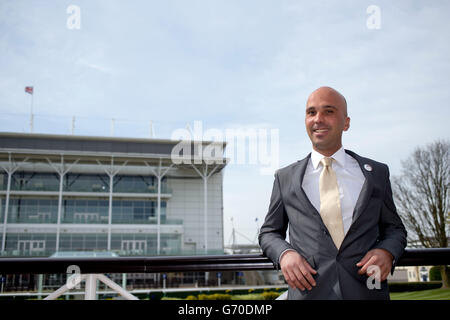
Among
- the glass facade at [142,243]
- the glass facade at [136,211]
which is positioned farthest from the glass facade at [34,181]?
the glass facade at [142,243]

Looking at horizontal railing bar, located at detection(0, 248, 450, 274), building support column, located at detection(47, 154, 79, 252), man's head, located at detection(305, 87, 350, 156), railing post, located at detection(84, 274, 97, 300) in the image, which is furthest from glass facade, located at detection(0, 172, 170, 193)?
man's head, located at detection(305, 87, 350, 156)

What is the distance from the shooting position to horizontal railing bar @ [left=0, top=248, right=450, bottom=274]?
2002mm

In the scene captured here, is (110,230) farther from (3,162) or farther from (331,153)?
(331,153)

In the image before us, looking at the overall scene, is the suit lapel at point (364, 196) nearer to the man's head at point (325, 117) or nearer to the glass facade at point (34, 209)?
the man's head at point (325, 117)

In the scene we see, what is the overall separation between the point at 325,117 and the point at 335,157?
0.58ft

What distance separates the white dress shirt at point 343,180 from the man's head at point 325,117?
2.5 inches

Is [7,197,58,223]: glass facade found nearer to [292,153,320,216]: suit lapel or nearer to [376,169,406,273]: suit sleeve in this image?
[292,153,320,216]: suit lapel

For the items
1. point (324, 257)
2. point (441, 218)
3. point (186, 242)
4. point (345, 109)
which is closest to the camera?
point (324, 257)

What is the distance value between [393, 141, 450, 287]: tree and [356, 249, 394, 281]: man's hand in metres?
21.6

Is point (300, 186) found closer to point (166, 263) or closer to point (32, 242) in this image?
point (166, 263)

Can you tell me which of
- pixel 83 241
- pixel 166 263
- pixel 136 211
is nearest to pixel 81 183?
pixel 83 241
